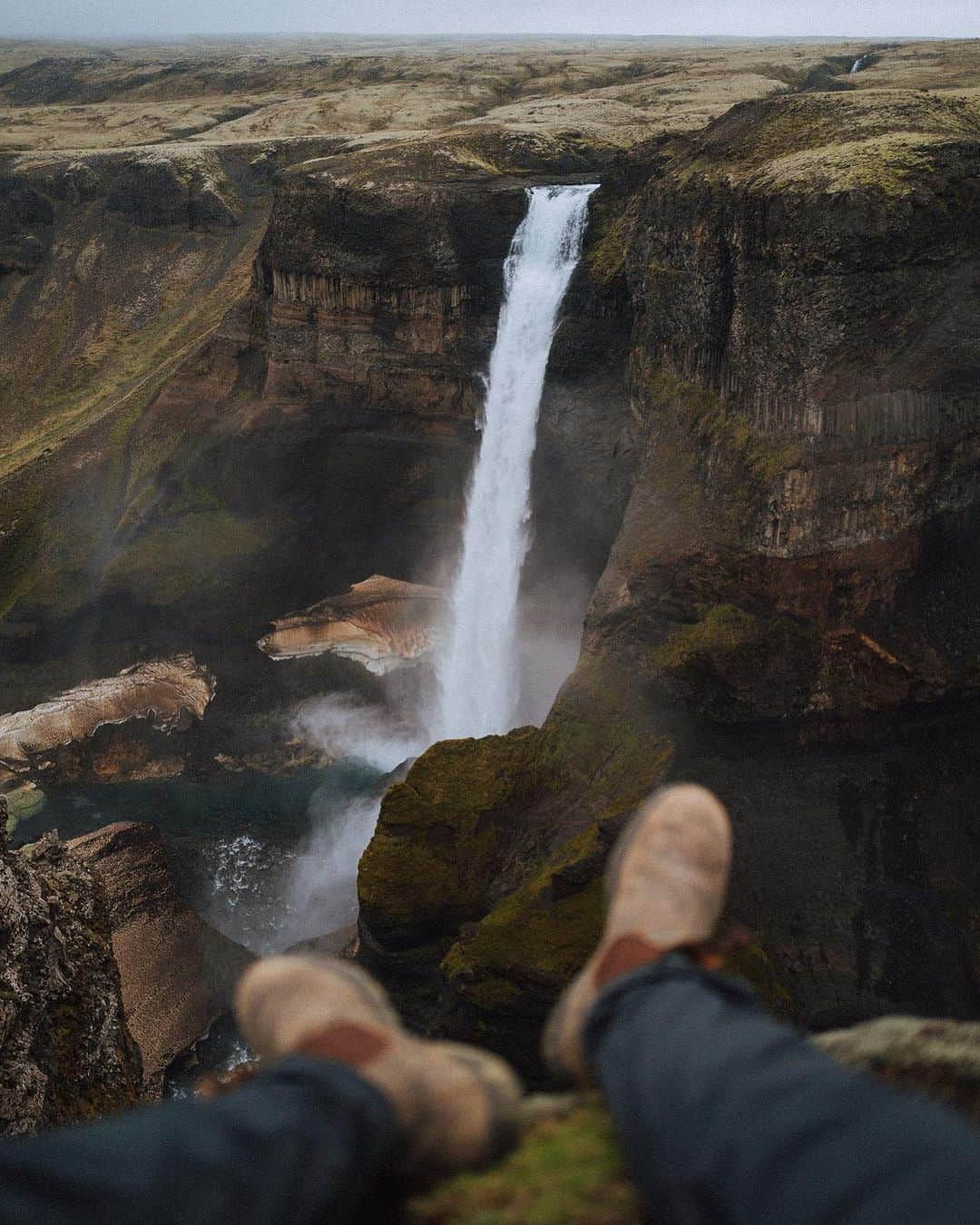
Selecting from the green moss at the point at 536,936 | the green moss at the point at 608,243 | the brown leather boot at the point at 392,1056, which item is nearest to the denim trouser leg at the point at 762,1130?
the brown leather boot at the point at 392,1056

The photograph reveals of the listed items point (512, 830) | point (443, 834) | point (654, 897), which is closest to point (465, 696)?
point (512, 830)

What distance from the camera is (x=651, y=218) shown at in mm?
20422

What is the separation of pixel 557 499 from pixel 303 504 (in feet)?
34.0

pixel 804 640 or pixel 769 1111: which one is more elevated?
pixel 769 1111

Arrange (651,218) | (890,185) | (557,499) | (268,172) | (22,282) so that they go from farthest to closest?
1. (268,172)
2. (22,282)
3. (557,499)
4. (651,218)
5. (890,185)

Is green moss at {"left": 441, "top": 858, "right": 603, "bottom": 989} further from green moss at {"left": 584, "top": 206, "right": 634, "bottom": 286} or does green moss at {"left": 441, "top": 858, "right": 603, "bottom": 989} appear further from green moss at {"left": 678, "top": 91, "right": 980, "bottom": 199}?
green moss at {"left": 584, "top": 206, "right": 634, "bottom": 286}

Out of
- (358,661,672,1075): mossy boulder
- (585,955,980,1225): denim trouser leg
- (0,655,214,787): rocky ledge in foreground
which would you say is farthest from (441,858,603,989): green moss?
(0,655,214,787): rocky ledge in foreground

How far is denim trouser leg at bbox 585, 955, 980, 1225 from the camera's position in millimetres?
2674

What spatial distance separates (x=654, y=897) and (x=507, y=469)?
22468 millimetres

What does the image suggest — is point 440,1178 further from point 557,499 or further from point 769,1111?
point 557,499

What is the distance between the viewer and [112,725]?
93.1 ft

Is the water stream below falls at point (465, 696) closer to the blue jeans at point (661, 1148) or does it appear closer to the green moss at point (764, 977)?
the green moss at point (764, 977)

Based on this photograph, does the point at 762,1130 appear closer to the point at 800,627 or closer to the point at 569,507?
the point at 800,627

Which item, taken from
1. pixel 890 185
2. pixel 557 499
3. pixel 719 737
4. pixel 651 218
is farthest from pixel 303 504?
pixel 890 185
